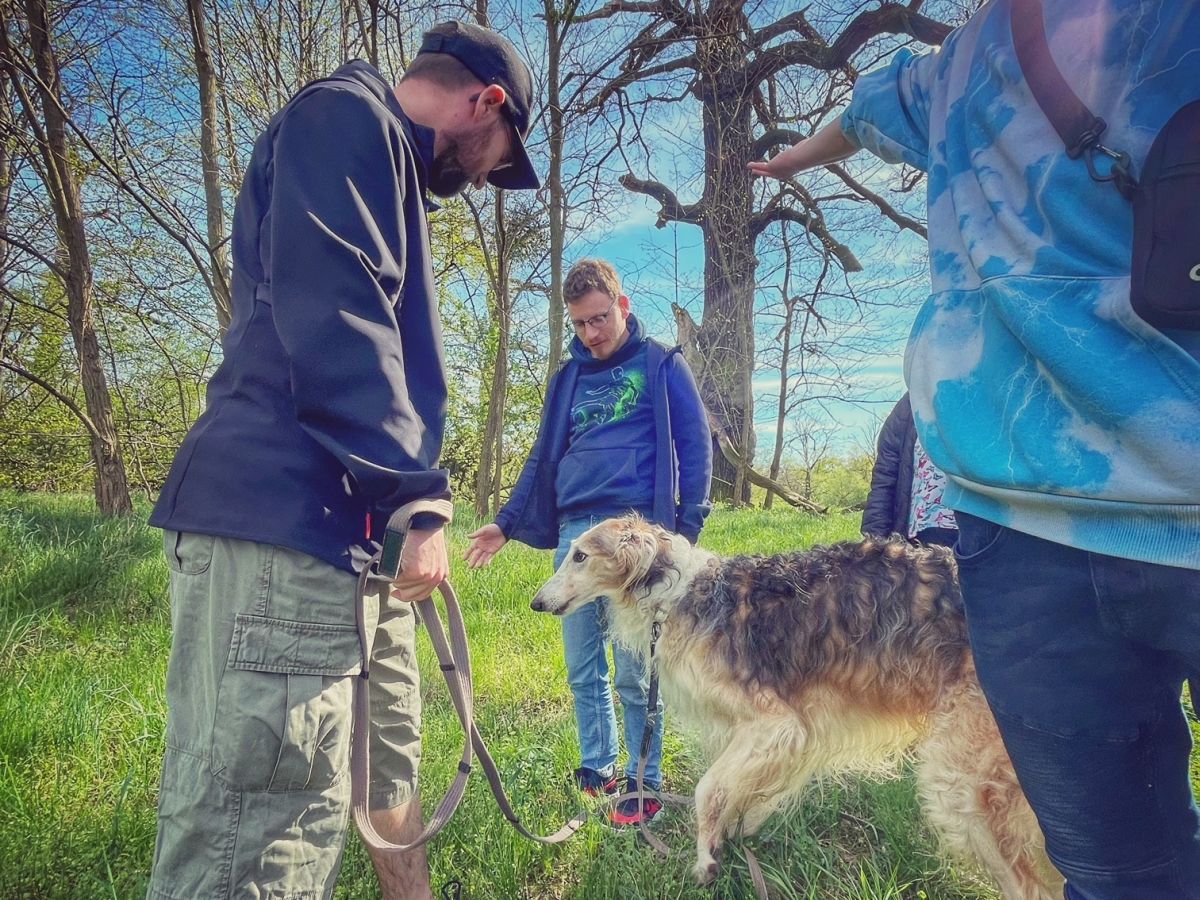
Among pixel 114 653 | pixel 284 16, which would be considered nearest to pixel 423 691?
pixel 114 653

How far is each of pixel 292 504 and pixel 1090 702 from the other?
1.59 metres

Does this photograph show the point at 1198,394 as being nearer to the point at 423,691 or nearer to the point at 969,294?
the point at 969,294

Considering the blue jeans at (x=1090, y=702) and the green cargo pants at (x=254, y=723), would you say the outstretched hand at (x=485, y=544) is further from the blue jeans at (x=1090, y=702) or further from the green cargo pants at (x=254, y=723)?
the blue jeans at (x=1090, y=702)

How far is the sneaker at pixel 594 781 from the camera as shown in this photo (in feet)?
A: 9.84

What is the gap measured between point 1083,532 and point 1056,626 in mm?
160


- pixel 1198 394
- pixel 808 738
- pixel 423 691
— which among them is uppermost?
pixel 1198 394

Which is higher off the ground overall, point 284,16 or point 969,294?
point 284,16

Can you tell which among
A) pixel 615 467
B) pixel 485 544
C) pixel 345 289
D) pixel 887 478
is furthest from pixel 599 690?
pixel 345 289

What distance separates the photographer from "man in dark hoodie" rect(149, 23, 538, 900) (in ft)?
4.79

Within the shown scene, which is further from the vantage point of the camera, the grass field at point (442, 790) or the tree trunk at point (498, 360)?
the tree trunk at point (498, 360)

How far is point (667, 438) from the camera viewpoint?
10.1ft

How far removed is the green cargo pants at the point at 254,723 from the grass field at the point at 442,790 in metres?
0.87

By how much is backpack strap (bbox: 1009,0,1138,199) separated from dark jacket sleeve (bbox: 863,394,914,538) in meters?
2.96

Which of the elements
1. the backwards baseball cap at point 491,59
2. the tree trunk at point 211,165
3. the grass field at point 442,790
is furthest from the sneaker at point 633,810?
the tree trunk at point 211,165
